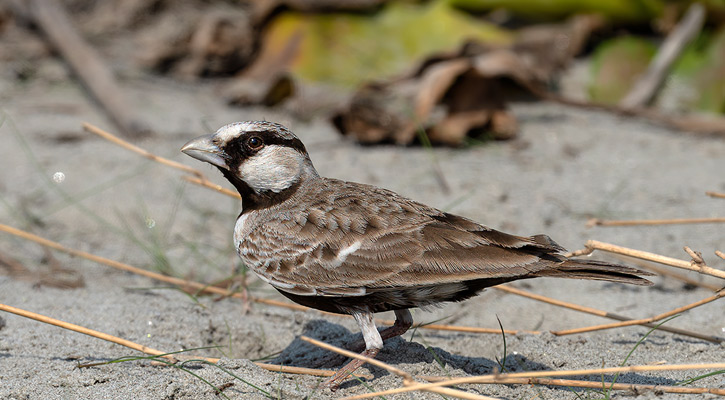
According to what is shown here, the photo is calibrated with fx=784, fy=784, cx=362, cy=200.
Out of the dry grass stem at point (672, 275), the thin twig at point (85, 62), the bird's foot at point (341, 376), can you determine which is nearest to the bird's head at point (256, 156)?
the bird's foot at point (341, 376)

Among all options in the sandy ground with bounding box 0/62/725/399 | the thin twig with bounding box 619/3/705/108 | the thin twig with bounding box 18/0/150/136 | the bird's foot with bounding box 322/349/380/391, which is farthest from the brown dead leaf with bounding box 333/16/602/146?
the bird's foot with bounding box 322/349/380/391

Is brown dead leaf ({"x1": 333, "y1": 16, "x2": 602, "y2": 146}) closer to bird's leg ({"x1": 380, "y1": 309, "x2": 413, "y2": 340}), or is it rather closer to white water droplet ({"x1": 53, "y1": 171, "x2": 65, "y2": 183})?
white water droplet ({"x1": 53, "y1": 171, "x2": 65, "y2": 183})

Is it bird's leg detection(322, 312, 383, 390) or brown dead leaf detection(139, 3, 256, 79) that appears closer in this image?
bird's leg detection(322, 312, 383, 390)

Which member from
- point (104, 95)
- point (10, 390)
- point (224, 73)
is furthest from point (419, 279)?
point (224, 73)

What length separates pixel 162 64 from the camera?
298 inches

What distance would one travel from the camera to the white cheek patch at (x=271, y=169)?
335 cm

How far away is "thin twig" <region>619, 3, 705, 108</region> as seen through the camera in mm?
6484

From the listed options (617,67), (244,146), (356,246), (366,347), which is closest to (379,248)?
(356,246)

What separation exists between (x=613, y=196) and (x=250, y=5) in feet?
14.3

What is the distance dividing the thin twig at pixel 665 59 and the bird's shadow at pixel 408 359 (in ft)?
12.9

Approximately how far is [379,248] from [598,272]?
2.63 ft

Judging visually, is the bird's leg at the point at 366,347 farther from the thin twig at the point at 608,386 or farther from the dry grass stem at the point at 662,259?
the dry grass stem at the point at 662,259

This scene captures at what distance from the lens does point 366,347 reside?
9.75 feet

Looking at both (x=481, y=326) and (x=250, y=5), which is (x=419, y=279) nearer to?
(x=481, y=326)
